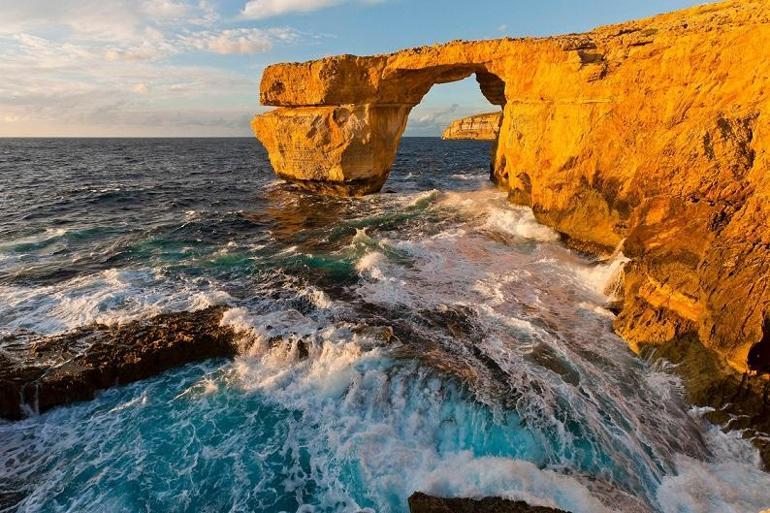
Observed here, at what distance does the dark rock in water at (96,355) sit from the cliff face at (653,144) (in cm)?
1024

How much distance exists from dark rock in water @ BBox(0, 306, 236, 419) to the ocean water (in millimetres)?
348

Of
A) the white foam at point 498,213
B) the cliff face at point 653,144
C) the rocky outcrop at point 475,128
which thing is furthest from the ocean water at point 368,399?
the rocky outcrop at point 475,128

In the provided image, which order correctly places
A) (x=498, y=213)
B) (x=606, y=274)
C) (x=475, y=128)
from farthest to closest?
(x=475, y=128) < (x=498, y=213) < (x=606, y=274)

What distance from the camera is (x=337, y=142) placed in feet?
79.0

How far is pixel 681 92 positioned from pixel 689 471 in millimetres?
9520

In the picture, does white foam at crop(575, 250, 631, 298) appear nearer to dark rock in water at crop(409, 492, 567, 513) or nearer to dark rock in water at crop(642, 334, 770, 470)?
dark rock in water at crop(642, 334, 770, 470)

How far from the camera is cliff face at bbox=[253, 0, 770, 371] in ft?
27.2

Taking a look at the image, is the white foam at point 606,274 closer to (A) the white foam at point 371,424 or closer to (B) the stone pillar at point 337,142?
(A) the white foam at point 371,424

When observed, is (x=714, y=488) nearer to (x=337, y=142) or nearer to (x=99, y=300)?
(x=99, y=300)

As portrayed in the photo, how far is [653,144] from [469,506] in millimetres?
11153

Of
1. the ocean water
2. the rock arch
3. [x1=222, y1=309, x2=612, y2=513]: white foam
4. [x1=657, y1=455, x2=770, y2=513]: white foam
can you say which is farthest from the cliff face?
[x1=222, y1=309, x2=612, y2=513]: white foam

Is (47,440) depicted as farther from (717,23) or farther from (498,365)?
(717,23)

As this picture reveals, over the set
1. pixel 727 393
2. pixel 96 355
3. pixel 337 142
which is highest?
pixel 337 142

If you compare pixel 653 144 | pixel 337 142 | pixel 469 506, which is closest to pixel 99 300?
pixel 469 506
